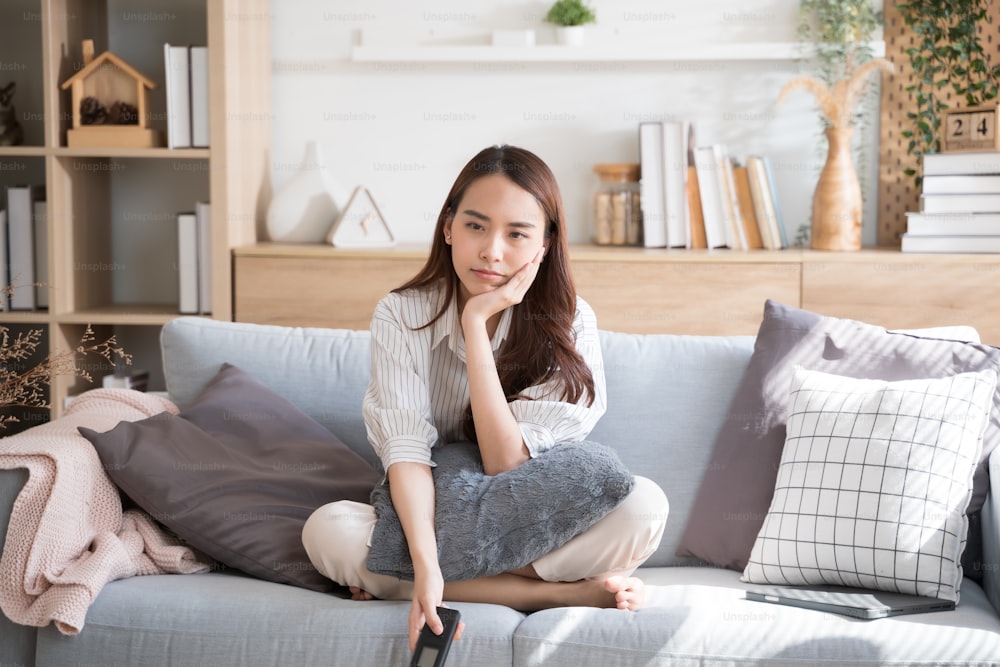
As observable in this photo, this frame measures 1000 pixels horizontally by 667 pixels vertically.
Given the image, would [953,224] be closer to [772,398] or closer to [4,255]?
[772,398]

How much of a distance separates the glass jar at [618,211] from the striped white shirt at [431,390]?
47.5 inches

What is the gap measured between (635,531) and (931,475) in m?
0.50

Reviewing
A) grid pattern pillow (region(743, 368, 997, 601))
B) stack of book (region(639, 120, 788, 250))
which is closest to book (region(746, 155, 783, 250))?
stack of book (region(639, 120, 788, 250))

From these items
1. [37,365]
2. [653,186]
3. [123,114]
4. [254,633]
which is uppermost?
[123,114]

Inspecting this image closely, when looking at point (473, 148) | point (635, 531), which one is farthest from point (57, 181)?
point (635, 531)

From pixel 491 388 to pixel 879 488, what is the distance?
648mm

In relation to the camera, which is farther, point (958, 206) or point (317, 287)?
point (317, 287)

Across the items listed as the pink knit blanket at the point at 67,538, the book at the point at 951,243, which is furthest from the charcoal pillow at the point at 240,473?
the book at the point at 951,243

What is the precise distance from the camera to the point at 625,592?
154 cm

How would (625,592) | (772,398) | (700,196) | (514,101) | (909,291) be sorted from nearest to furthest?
(625,592) < (772,398) < (909,291) < (700,196) < (514,101)

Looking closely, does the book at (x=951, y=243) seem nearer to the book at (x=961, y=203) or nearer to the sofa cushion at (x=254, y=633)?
the book at (x=961, y=203)

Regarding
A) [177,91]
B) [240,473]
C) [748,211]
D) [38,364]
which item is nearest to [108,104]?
[177,91]

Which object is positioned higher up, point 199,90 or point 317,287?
point 199,90

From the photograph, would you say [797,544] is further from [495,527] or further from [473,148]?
[473,148]
